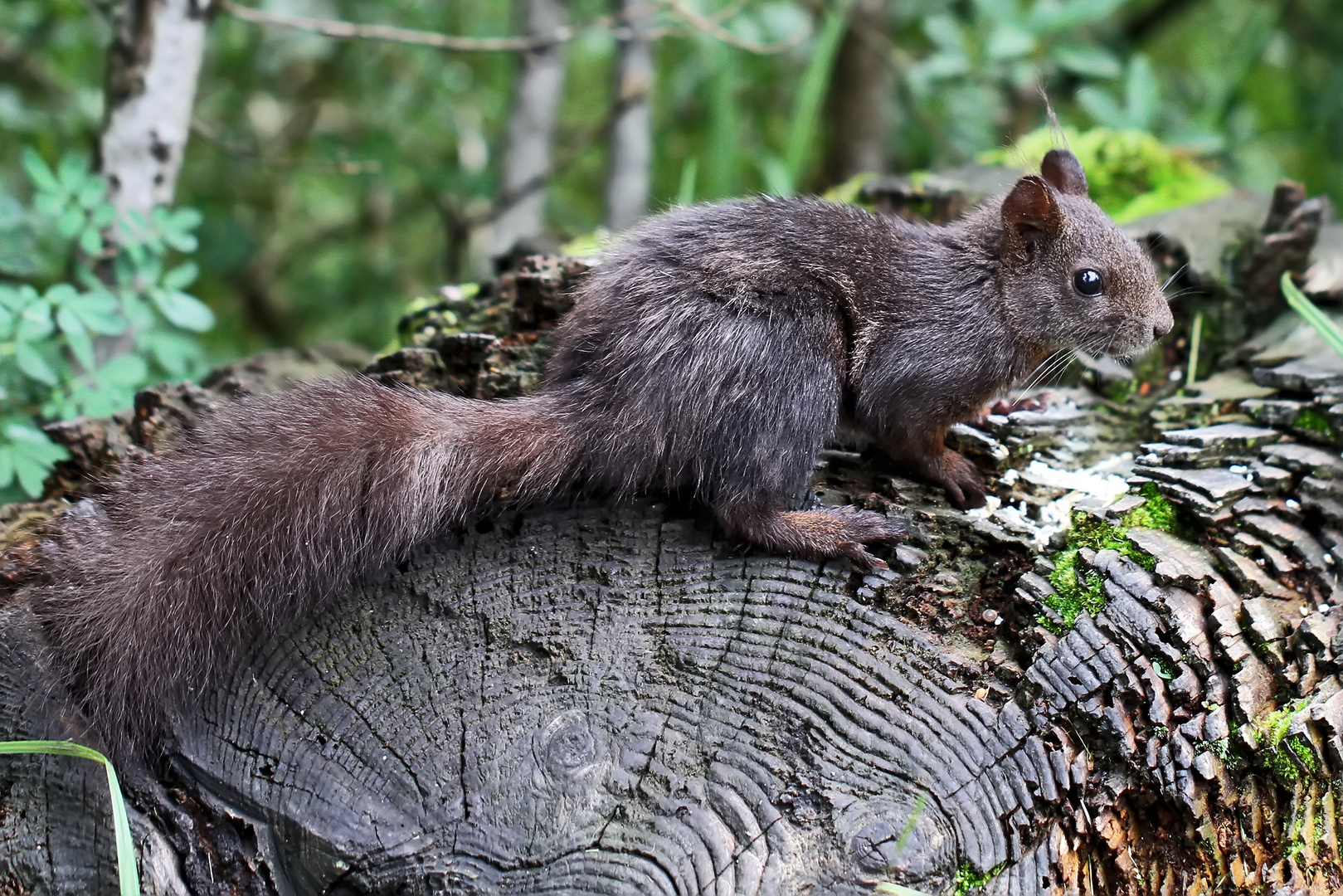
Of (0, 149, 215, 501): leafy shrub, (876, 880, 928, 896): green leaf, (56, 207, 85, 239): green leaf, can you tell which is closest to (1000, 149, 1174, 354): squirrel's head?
(876, 880, 928, 896): green leaf

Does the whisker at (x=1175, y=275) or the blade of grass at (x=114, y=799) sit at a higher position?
the whisker at (x=1175, y=275)

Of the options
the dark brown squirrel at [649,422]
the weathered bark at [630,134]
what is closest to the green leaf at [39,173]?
the dark brown squirrel at [649,422]

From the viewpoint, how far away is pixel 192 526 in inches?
81.7

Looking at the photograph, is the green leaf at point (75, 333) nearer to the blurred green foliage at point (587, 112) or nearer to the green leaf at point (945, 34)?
the blurred green foliage at point (587, 112)

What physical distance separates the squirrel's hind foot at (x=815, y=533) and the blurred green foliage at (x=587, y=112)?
58.7 inches

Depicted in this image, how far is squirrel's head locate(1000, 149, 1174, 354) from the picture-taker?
267 centimetres

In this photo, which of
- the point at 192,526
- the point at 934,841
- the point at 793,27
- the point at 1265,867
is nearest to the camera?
the point at 934,841

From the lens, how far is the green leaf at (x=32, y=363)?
255 centimetres

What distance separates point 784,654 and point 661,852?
434 mm

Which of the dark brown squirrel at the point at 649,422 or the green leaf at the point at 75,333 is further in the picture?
the green leaf at the point at 75,333

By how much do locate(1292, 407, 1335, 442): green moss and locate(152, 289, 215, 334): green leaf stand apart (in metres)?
2.75

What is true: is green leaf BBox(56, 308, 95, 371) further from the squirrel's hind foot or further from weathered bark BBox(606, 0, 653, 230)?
weathered bark BBox(606, 0, 653, 230)

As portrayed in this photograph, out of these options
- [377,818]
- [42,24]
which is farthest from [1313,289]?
[42,24]

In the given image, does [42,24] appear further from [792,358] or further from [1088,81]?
[1088,81]
